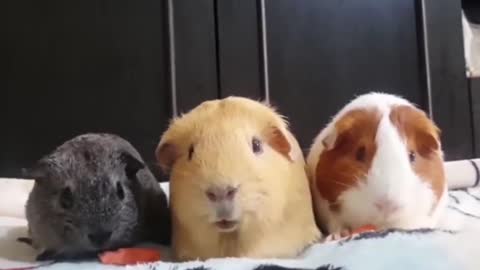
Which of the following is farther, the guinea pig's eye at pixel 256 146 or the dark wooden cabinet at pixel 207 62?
the dark wooden cabinet at pixel 207 62

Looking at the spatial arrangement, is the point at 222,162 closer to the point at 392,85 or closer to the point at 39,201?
the point at 39,201

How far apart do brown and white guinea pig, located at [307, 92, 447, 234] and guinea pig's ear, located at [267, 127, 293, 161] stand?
0.21 ft

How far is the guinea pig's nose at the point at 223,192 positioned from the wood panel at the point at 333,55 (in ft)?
2.85

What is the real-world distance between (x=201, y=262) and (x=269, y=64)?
896 mm

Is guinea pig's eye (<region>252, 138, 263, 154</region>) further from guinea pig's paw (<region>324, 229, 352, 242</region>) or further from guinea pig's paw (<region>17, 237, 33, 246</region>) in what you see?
guinea pig's paw (<region>17, 237, 33, 246</region>)

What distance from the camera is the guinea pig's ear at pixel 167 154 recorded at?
0.77 m

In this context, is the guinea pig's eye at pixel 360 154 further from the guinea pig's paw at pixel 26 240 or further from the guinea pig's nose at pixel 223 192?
the guinea pig's paw at pixel 26 240

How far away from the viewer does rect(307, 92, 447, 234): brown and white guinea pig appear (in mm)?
766

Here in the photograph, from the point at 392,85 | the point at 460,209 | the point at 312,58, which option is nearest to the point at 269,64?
the point at 312,58

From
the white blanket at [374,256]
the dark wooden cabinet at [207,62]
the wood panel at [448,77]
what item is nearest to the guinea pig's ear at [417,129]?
the white blanket at [374,256]

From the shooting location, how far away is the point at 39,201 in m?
0.78

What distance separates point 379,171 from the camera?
762 mm

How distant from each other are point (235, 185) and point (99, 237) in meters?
0.16

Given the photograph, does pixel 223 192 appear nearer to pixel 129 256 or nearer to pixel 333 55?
pixel 129 256
